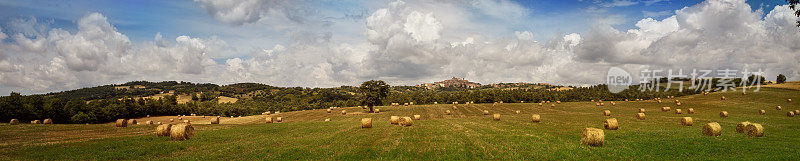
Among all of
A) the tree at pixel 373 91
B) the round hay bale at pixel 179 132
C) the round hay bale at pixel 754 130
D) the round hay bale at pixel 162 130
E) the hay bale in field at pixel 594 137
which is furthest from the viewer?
the tree at pixel 373 91

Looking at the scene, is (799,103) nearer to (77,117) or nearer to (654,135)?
(654,135)

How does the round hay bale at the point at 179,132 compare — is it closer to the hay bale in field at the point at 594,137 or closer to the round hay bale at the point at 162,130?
the round hay bale at the point at 162,130

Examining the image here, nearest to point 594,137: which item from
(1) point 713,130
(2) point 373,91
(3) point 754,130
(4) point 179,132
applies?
(1) point 713,130

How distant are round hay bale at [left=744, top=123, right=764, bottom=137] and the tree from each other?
49.3 meters

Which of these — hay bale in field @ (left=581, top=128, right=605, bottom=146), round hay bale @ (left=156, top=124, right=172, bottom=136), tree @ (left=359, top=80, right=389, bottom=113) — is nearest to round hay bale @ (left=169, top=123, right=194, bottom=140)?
round hay bale @ (left=156, top=124, right=172, bottom=136)

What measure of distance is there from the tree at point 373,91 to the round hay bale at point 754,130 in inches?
1941

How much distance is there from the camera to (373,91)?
63219mm

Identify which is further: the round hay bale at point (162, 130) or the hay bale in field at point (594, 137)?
the round hay bale at point (162, 130)

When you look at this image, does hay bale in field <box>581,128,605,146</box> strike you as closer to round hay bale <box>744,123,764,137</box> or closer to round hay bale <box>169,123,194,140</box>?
round hay bale <box>744,123,764,137</box>

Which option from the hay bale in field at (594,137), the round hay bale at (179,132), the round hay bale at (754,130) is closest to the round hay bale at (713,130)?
the round hay bale at (754,130)

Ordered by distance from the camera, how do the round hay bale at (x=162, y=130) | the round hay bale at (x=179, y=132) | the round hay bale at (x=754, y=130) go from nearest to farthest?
1. the round hay bale at (x=179, y=132)
2. the round hay bale at (x=162, y=130)
3. the round hay bale at (x=754, y=130)

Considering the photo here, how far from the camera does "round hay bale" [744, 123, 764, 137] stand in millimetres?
20531

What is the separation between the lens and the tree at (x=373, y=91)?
62719 millimetres

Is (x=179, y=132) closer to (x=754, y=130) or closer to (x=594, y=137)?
(x=594, y=137)
